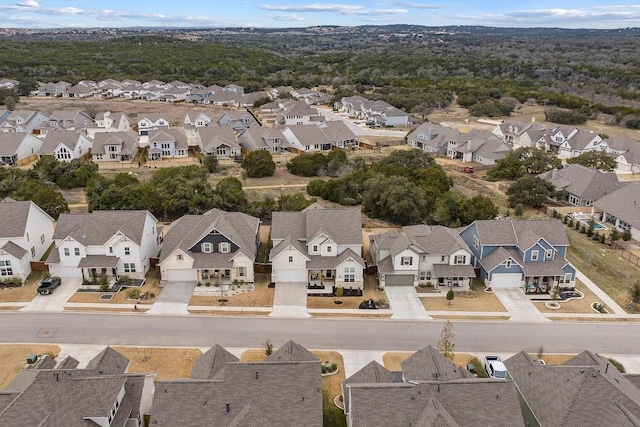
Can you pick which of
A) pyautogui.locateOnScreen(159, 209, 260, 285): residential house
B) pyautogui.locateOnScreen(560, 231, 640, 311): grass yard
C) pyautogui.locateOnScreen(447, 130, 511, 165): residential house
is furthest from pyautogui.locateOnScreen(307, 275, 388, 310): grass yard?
pyautogui.locateOnScreen(447, 130, 511, 165): residential house

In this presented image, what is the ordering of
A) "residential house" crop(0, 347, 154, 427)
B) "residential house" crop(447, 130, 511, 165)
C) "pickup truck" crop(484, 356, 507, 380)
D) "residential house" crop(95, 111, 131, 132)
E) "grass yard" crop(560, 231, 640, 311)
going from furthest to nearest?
1. "residential house" crop(95, 111, 131, 132)
2. "residential house" crop(447, 130, 511, 165)
3. "grass yard" crop(560, 231, 640, 311)
4. "pickup truck" crop(484, 356, 507, 380)
5. "residential house" crop(0, 347, 154, 427)

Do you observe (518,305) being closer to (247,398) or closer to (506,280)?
(506,280)

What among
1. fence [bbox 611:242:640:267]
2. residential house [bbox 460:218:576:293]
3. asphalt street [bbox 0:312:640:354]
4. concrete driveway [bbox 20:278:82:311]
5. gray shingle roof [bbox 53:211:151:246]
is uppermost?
gray shingle roof [bbox 53:211:151:246]

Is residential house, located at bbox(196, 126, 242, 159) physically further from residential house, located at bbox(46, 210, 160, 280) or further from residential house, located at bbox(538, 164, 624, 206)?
residential house, located at bbox(538, 164, 624, 206)

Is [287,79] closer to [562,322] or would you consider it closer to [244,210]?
[244,210]

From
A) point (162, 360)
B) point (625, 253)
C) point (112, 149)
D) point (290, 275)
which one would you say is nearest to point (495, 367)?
point (290, 275)

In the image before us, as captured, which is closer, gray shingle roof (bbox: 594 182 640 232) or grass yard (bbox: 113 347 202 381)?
grass yard (bbox: 113 347 202 381)
